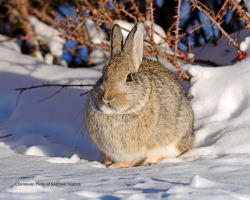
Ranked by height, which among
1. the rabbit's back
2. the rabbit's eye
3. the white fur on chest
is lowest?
the white fur on chest

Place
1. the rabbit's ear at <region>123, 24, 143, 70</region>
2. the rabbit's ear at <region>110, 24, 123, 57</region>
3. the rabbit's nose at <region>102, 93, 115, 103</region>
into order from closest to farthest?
the rabbit's nose at <region>102, 93, 115, 103</region> < the rabbit's ear at <region>123, 24, 143, 70</region> < the rabbit's ear at <region>110, 24, 123, 57</region>

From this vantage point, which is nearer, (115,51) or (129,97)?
(129,97)

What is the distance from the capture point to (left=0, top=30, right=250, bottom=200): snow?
237cm

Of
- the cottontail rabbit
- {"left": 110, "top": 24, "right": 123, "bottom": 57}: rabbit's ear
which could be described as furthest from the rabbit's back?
{"left": 110, "top": 24, "right": 123, "bottom": 57}: rabbit's ear

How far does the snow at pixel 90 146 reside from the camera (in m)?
2.37

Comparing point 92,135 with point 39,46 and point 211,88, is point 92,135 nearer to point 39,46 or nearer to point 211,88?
point 211,88

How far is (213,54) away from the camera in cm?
522

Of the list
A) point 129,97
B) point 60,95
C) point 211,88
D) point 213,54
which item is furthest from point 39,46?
point 129,97

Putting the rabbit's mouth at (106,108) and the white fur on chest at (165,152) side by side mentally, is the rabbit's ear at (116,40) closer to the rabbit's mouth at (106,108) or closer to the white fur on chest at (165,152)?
the rabbit's mouth at (106,108)

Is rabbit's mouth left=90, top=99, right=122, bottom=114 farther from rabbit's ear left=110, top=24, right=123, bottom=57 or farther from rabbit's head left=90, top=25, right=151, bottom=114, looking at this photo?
rabbit's ear left=110, top=24, right=123, bottom=57

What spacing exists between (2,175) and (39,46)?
3.53 meters

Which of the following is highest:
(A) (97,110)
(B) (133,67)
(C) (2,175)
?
(B) (133,67)

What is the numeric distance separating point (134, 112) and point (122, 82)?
0.27 metres

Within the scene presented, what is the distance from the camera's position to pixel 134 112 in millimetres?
3424
